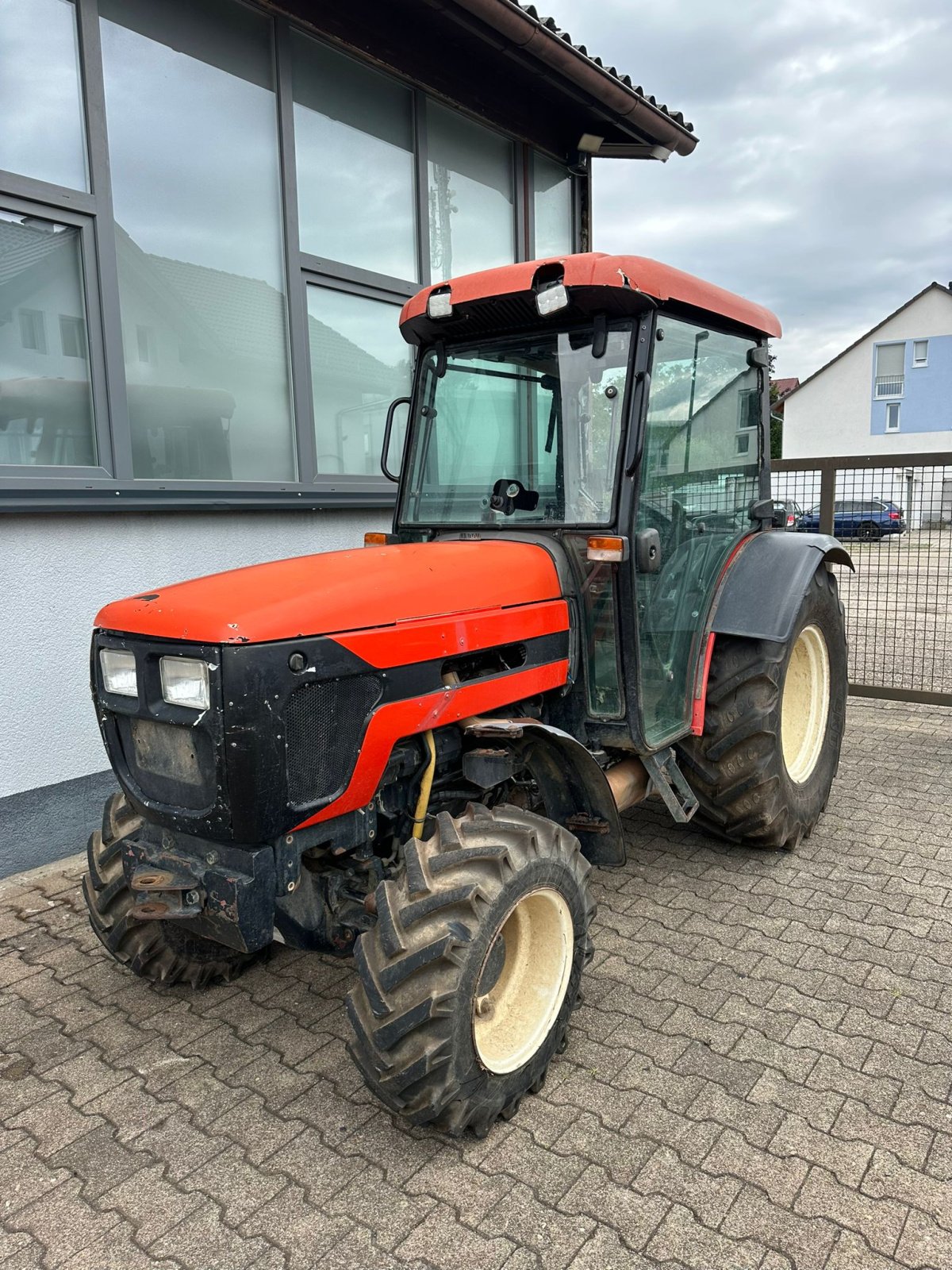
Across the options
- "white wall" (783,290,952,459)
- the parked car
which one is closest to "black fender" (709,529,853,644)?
the parked car

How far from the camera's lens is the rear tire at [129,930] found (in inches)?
103

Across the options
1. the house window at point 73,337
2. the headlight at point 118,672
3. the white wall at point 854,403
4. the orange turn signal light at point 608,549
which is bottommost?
the headlight at point 118,672

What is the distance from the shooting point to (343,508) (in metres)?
5.16

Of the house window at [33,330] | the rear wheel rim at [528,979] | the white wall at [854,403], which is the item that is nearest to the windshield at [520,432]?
the rear wheel rim at [528,979]

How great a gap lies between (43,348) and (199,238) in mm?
1104

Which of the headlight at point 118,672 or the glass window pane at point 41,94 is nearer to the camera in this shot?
the headlight at point 118,672

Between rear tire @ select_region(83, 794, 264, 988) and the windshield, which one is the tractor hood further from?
rear tire @ select_region(83, 794, 264, 988)

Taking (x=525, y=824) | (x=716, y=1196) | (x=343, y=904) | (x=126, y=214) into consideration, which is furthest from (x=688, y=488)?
(x=126, y=214)

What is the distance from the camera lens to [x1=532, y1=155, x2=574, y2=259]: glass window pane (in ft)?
21.9

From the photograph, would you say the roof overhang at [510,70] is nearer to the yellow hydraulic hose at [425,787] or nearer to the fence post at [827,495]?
the fence post at [827,495]

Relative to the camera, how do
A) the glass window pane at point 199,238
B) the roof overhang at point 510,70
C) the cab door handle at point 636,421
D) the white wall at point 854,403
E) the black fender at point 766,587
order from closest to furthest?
Answer: the cab door handle at point 636,421 < the black fender at point 766,587 < the glass window pane at point 199,238 < the roof overhang at point 510,70 < the white wall at point 854,403

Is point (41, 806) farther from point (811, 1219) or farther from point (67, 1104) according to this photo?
point (811, 1219)

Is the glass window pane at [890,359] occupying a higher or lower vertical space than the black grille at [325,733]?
higher

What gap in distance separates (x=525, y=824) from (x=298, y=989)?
1.10 m
